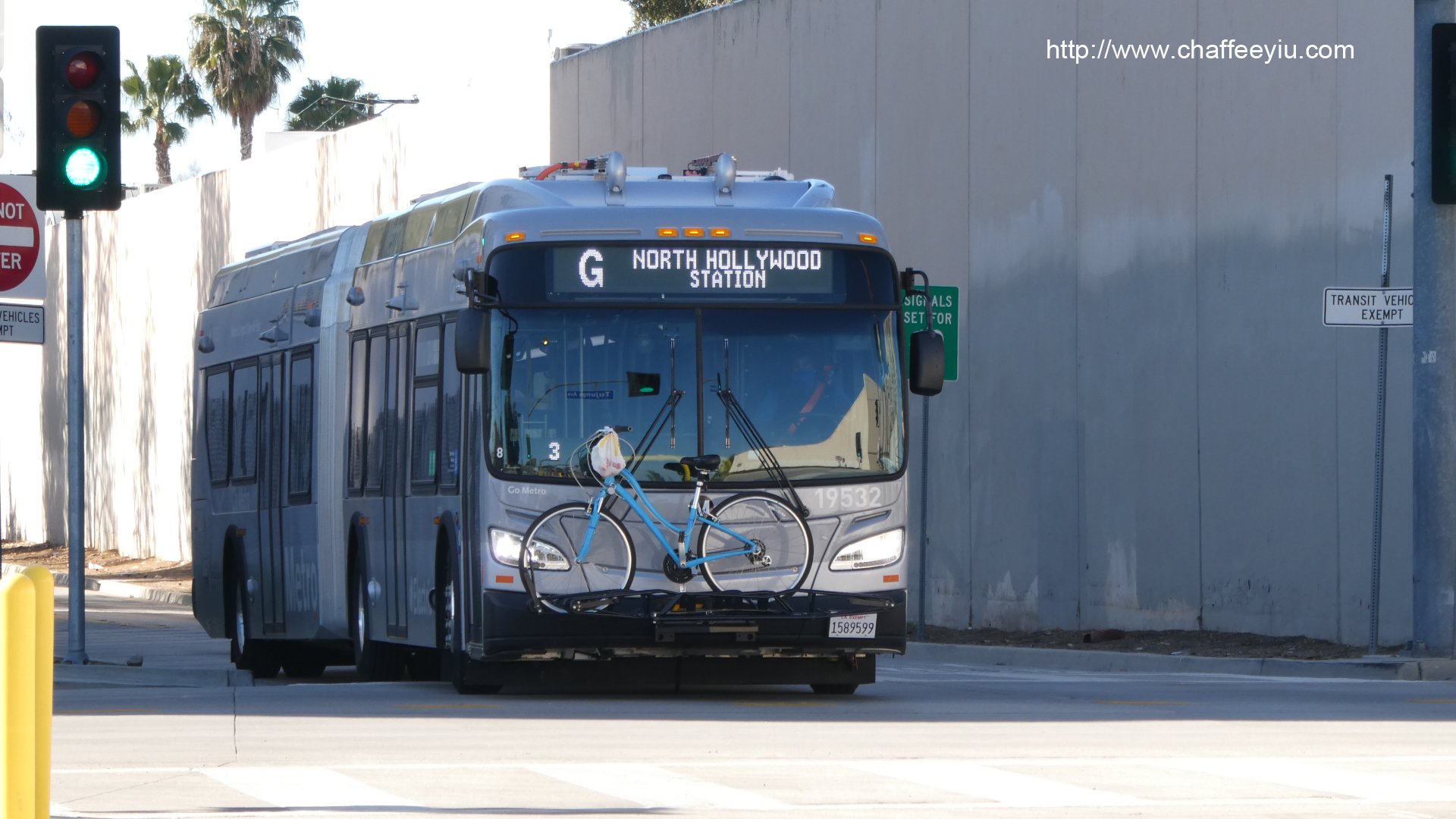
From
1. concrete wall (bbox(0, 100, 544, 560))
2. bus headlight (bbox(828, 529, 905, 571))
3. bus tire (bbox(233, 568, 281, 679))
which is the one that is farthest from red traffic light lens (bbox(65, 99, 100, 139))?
concrete wall (bbox(0, 100, 544, 560))

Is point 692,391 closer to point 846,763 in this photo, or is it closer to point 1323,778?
point 846,763

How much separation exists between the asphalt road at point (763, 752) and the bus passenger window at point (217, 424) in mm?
6010

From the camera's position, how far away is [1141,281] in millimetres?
23344

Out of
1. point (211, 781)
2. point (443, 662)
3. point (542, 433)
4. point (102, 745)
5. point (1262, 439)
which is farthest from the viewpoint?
point (1262, 439)

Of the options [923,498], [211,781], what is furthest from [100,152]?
[923,498]

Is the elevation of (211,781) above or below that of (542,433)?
below

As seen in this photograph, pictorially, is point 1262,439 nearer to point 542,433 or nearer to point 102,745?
point 542,433

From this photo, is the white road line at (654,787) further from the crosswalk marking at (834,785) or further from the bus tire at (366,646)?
the bus tire at (366,646)

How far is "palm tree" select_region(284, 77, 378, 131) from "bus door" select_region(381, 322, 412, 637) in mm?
66804

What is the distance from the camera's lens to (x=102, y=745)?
468 inches

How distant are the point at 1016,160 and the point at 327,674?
8312 mm

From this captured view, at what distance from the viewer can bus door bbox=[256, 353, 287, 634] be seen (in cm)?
2047

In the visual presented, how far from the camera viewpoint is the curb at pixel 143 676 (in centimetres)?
1683

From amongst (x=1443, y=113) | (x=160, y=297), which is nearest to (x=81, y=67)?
(x=1443, y=113)
